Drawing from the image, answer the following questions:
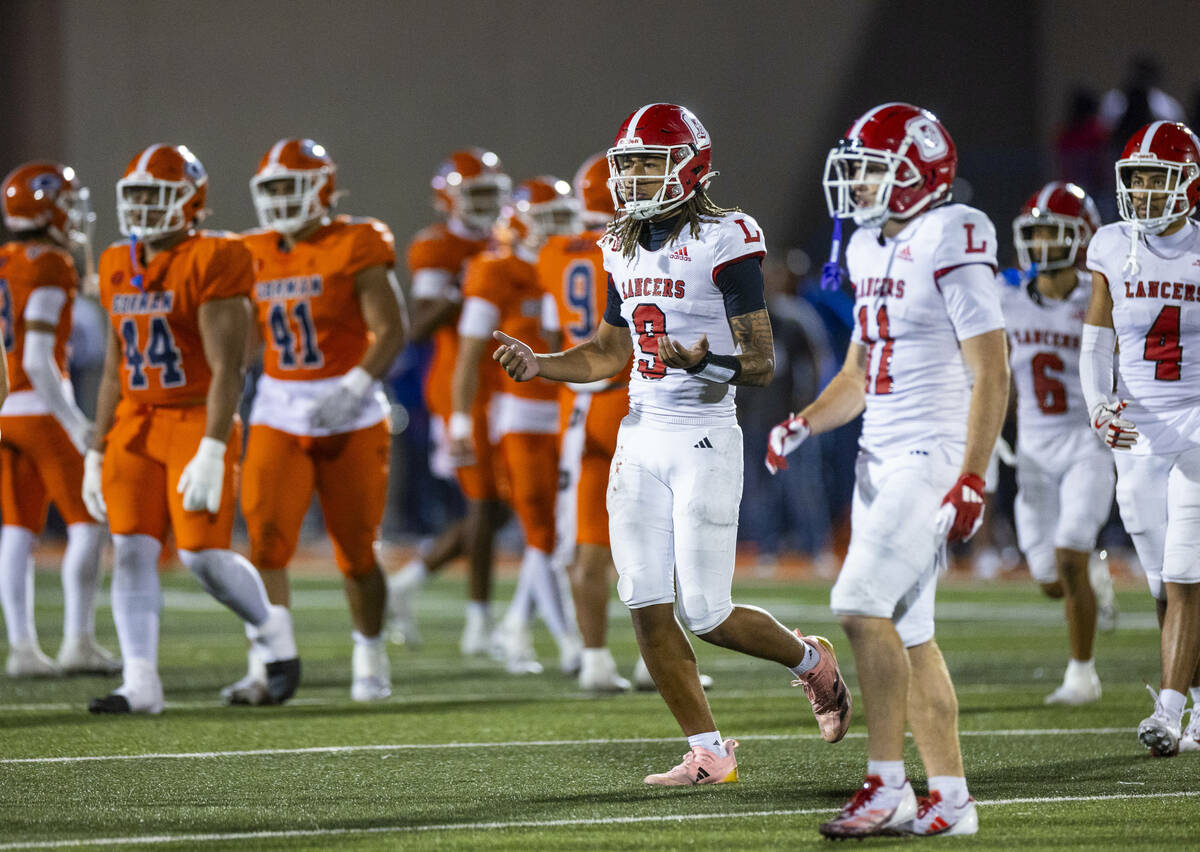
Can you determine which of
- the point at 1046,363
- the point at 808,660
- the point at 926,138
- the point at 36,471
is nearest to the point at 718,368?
the point at 926,138

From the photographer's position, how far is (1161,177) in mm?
5254

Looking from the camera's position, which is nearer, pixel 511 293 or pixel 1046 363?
pixel 1046 363

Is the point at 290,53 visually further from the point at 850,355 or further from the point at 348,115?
the point at 850,355

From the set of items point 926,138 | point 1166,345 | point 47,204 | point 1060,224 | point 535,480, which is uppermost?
point 926,138

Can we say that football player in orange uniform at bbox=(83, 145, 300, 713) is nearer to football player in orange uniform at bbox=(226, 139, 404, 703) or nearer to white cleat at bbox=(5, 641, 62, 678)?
football player in orange uniform at bbox=(226, 139, 404, 703)

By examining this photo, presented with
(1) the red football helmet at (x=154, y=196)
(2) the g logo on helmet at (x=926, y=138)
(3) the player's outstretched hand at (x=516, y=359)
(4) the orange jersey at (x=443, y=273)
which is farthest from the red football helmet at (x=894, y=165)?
(4) the orange jersey at (x=443, y=273)

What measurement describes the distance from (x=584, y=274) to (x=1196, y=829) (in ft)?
11.4

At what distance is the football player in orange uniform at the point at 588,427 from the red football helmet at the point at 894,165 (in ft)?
7.60

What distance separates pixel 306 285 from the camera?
21.0 feet

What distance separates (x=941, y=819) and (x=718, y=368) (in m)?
1.18

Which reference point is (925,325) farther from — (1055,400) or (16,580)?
(16,580)

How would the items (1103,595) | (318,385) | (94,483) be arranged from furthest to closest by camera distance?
(1103,595) → (318,385) → (94,483)

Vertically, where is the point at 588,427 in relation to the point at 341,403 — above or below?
below

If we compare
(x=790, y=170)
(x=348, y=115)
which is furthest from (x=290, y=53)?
(x=790, y=170)
